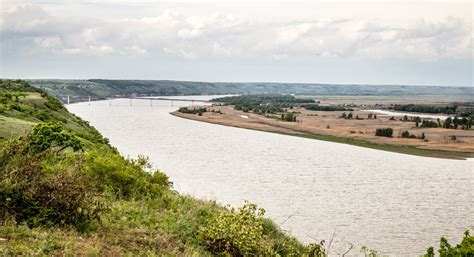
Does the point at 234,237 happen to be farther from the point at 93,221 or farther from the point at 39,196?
the point at 39,196

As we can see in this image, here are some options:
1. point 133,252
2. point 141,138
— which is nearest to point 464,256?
point 133,252

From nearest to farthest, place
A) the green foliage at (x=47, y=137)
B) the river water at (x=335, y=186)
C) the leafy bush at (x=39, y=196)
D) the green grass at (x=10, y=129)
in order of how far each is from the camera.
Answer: the leafy bush at (x=39, y=196), the green foliage at (x=47, y=137), the green grass at (x=10, y=129), the river water at (x=335, y=186)

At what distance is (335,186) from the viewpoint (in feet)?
118

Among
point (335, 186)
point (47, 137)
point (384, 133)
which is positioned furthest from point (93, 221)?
point (384, 133)

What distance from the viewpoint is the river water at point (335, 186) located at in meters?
24.8

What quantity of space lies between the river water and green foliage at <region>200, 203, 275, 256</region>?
10983 millimetres

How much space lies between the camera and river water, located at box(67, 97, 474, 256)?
976 inches

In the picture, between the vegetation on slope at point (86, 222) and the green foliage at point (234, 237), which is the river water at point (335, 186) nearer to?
the green foliage at point (234, 237)

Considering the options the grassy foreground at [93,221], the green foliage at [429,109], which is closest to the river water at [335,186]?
the grassy foreground at [93,221]

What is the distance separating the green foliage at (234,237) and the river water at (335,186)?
36.0 ft

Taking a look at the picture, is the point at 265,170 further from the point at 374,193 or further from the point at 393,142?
the point at 393,142

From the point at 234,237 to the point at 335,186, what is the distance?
2594 centimetres

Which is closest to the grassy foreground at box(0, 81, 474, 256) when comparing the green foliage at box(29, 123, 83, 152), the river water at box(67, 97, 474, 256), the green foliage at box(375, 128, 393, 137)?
the green foliage at box(29, 123, 83, 152)

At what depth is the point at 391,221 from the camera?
27.0 meters
